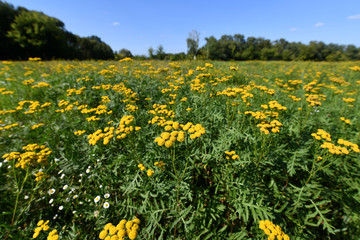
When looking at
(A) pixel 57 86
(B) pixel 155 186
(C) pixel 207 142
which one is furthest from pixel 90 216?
(A) pixel 57 86

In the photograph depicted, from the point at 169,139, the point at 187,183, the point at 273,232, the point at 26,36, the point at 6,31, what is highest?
the point at 6,31

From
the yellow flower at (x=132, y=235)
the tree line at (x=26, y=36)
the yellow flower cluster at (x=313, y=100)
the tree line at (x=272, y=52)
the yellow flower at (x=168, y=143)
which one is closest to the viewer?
the yellow flower at (x=132, y=235)

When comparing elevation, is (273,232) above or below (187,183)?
above

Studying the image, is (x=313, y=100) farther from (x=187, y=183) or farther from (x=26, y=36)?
(x=26, y=36)

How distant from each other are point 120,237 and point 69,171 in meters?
1.90

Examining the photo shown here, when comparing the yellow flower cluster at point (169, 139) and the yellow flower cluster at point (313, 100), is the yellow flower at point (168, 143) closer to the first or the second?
the yellow flower cluster at point (169, 139)

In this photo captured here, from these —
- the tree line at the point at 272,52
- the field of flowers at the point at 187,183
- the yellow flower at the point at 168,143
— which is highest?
the tree line at the point at 272,52

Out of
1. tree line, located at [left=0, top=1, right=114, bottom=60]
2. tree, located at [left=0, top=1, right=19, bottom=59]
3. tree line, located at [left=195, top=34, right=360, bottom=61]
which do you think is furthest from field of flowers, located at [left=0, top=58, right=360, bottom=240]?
tree, located at [left=0, top=1, right=19, bottom=59]

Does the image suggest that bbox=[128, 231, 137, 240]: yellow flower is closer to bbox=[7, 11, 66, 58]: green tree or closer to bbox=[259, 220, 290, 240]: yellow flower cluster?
bbox=[259, 220, 290, 240]: yellow flower cluster

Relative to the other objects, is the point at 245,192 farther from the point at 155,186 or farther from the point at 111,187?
the point at 111,187

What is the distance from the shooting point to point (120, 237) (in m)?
1.19

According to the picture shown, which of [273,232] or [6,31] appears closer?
[273,232]

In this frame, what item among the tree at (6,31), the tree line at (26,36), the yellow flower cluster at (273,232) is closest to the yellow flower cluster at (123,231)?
the yellow flower cluster at (273,232)

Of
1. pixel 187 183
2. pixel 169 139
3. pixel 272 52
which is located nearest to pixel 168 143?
pixel 169 139
